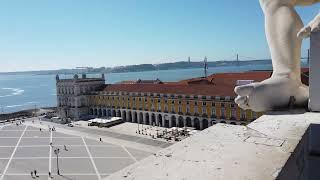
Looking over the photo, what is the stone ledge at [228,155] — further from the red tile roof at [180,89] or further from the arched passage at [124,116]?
the arched passage at [124,116]

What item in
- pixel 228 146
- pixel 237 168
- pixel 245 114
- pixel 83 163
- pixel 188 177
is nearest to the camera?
pixel 188 177

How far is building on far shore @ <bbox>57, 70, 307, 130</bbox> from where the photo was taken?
37.5 meters

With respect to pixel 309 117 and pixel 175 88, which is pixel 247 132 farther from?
pixel 175 88

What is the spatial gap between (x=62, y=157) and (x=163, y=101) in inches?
664

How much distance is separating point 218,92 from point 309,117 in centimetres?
3407

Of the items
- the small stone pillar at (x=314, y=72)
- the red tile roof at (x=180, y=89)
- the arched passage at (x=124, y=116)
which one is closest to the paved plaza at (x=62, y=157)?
the arched passage at (x=124, y=116)

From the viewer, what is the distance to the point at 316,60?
12.8ft

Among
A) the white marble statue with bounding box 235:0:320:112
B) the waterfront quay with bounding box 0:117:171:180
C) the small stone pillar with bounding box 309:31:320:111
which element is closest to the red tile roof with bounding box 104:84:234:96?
the waterfront quay with bounding box 0:117:171:180

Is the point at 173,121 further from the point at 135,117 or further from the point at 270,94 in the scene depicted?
the point at 270,94

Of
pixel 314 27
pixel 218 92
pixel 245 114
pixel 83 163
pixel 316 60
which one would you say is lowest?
pixel 83 163

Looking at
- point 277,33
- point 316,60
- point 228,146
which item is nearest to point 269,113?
point 316,60

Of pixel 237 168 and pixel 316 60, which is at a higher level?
pixel 316 60

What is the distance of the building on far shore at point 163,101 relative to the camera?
37469 millimetres

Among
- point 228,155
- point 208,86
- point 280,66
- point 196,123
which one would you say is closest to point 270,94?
point 280,66
